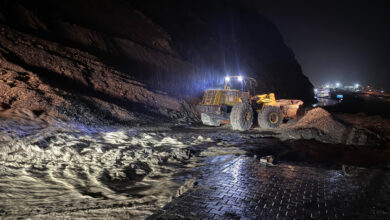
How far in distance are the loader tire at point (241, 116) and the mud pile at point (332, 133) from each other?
1.51 metres

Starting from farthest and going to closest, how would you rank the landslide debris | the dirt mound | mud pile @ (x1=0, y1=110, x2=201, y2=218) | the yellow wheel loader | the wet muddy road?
the yellow wheel loader
the landslide debris
the dirt mound
the wet muddy road
mud pile @ (x1=0, y1=110, x2=201, y2=218)

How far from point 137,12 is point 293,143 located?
1020 inches

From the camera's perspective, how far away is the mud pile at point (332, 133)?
9.73 meters

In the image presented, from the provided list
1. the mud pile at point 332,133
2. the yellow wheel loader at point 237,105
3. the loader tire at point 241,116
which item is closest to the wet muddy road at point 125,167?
the mud pile at point 332,133

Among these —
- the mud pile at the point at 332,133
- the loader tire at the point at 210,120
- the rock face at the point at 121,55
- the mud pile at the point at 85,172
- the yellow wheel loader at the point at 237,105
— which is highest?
the rock face at the point at 121,55

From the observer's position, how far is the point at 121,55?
72.0ft

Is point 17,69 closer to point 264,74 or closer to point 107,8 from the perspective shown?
point 107,8

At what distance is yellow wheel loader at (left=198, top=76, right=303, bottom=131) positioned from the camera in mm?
12984

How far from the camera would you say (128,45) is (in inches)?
925

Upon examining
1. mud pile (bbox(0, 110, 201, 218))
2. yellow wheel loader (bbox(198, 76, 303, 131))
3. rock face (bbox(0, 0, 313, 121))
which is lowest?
mud pile (bbox(0, 110, 201, 218))

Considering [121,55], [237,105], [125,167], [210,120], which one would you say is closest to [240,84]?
[237,105]

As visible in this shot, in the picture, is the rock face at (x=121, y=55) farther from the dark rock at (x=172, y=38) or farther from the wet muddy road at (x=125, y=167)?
the wet muddy road at (x=125, y=167)

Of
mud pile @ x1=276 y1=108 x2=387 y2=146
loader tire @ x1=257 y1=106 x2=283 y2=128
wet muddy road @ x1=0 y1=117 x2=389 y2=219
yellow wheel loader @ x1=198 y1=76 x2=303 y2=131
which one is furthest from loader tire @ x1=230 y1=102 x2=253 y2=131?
wet muddy road @ x1=0 y1=117 x2=389 y2=219

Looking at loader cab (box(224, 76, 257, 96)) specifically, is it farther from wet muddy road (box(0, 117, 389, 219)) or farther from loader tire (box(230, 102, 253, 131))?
wet muddy road (box(0, 117, 389, 219))
